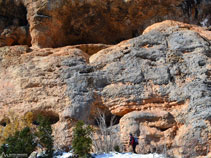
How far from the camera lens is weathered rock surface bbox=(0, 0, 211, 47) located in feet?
42.4

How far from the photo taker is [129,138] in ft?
29.2

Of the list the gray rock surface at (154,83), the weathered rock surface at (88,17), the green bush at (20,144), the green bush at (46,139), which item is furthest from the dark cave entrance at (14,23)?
the green bush at (20,144)

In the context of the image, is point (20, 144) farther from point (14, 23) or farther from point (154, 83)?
point (14, 23)

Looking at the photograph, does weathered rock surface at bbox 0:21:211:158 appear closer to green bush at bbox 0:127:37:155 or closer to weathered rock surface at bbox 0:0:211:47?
green bush at bbox 0:127:37:155

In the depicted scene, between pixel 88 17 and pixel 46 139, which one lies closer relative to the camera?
pixel 46 139

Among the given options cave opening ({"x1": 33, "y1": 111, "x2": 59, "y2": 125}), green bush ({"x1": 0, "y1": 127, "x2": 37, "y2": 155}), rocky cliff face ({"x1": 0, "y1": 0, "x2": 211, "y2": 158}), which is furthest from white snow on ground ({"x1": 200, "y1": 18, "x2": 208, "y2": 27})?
green bush ({"x1": 0, "y1": 127, "x2": 37, "y2": 155})

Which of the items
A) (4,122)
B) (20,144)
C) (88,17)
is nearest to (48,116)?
(4,122)

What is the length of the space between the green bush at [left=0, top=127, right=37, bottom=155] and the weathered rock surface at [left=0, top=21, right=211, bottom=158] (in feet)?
5.70

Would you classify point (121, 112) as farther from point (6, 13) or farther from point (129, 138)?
point (6, 13)

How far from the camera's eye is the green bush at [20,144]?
7031 millimetres

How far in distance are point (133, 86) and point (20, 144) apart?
398 cm

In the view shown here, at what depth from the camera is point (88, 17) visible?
13375 mm

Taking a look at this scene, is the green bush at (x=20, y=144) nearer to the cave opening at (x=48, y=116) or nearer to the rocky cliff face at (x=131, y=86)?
the rocky cliff face at (x=131, y=86)

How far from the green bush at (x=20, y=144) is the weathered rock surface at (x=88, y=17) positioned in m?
6.09
